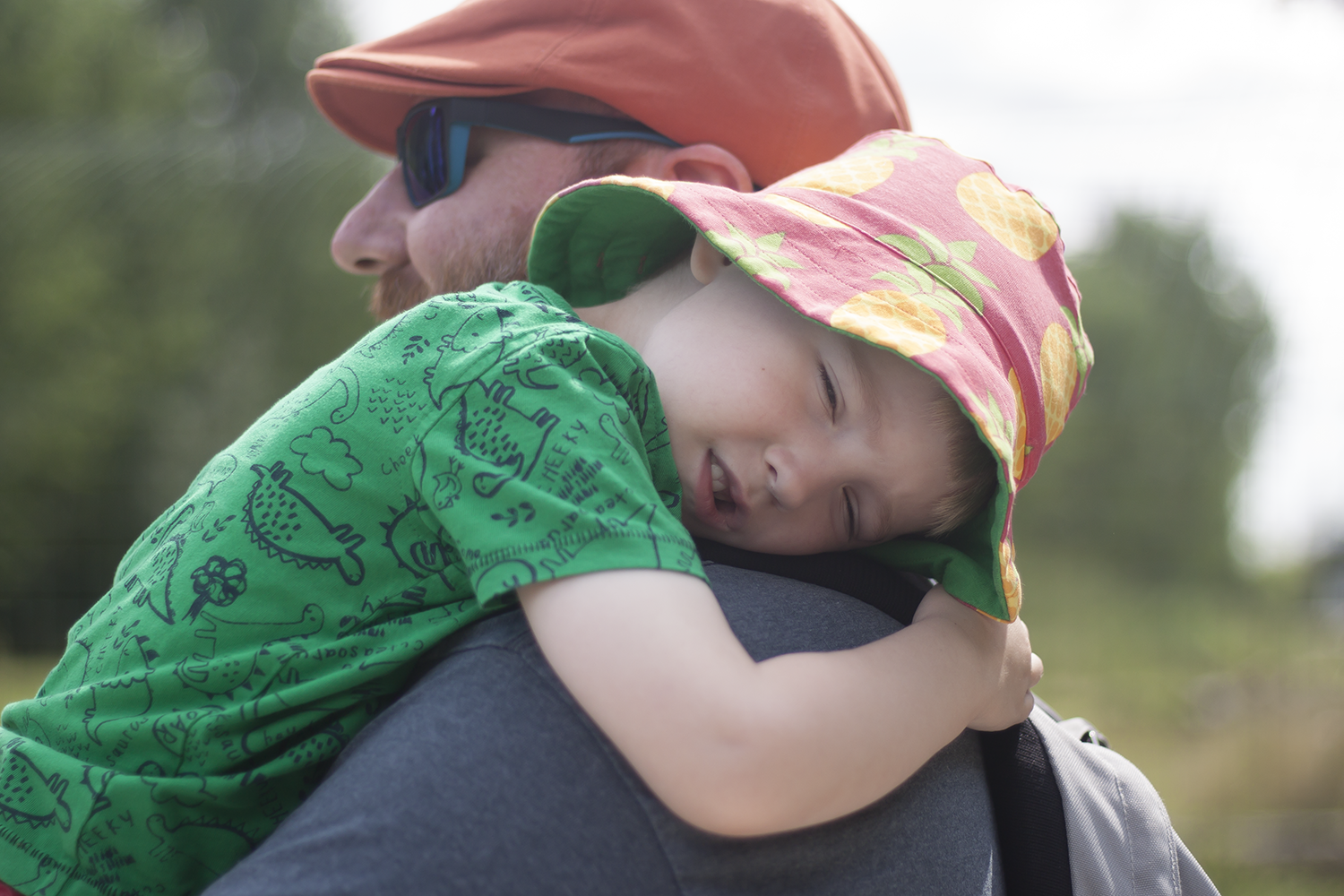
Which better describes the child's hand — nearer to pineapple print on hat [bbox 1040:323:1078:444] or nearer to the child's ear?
pineapple print on hat [bbox 1040:323:1078:444]

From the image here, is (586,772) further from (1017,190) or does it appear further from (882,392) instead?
(1017,190)

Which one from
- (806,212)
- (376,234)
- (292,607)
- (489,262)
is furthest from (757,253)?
(376,234)

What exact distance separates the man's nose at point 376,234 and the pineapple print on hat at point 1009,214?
4.80ft

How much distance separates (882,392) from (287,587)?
0.83 m

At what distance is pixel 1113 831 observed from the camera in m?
1.38

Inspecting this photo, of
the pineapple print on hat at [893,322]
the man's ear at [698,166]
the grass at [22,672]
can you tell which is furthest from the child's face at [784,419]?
the grass at [22,672]

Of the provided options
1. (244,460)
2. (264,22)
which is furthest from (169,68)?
(244,460)

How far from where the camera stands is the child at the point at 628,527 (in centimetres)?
102

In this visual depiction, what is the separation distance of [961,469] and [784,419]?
28 centimetres

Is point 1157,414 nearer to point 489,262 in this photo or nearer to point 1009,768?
point 489,262

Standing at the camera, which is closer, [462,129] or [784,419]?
[784,419]

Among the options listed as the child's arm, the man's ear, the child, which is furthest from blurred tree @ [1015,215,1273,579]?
the child's arm

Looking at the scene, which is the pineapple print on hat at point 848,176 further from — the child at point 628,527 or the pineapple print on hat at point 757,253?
the pineapple print on hat at point 757,253

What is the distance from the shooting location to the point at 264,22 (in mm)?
20469
